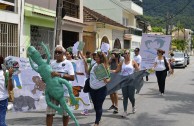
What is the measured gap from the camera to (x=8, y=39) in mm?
17719

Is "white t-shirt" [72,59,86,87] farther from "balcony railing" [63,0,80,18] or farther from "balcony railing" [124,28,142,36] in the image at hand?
"balcony railing" [124,28,142,36]

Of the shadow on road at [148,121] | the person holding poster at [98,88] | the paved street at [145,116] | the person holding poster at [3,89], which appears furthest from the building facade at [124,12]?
the person holding poster at [3,89]

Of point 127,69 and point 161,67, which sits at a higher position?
point 127,69

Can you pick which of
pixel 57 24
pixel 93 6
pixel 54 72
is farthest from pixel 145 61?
pixel 93 6

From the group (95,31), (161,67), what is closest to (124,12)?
(95,31)

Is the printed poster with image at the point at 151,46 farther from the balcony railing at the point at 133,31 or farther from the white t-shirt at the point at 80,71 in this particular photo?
the balcony railing at the point at 133,31

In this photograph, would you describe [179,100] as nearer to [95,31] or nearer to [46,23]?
[46,23]

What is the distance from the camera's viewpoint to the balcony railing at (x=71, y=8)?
85.0ft

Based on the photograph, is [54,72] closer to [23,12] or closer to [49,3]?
[23,12]

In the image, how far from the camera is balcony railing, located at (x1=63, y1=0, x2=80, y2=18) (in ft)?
85.0

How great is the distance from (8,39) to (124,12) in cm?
3176

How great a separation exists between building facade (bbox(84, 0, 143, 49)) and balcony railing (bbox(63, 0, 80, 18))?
18.0 m

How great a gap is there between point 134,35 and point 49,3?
93.7 ft

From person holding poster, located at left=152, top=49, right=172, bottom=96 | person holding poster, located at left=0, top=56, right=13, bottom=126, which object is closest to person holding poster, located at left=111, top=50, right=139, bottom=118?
person holding poster, located at left=0, top=56, right=13, bottom=126
